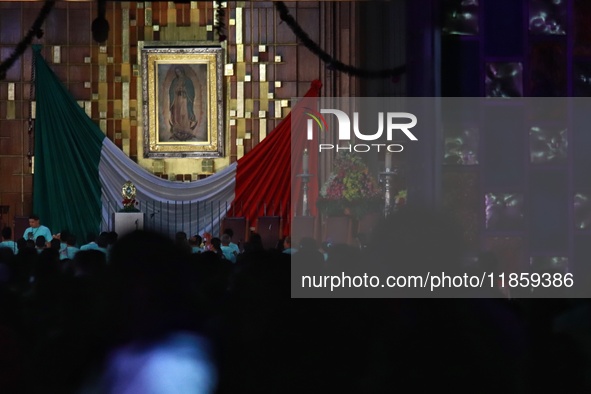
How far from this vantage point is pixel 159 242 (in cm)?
370

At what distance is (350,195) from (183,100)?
437 cm

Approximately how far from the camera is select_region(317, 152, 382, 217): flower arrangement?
13219 mm

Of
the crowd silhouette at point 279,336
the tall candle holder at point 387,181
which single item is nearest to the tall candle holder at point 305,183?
the tall candle holder at point 387,181

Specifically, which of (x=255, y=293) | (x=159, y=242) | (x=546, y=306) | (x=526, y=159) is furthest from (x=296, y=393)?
(x=526, y=159)

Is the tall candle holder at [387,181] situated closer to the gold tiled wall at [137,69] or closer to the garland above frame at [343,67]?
the garland above frame at [343,67]

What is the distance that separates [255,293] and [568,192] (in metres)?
4.68

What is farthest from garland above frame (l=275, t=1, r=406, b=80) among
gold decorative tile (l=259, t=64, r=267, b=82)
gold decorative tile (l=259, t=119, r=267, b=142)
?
gold decorative tile (l=259, t=119, r=267, b=142)

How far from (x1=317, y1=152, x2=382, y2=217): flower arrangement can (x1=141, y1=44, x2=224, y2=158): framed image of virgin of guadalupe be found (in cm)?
342

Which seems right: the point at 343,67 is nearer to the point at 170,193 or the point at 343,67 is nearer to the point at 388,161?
the point at 388,161

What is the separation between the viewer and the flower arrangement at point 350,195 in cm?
1322

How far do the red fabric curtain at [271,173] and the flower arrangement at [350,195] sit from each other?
2567mm

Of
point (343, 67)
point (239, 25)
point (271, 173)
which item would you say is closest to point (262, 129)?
point (271, 173)

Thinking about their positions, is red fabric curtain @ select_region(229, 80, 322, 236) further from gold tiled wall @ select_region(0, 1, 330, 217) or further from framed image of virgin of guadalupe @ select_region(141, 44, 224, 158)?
framed image of virgin of guadalupe @ select_region(141, 44, 224, 158)

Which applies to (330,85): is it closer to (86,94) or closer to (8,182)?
(86,94)
